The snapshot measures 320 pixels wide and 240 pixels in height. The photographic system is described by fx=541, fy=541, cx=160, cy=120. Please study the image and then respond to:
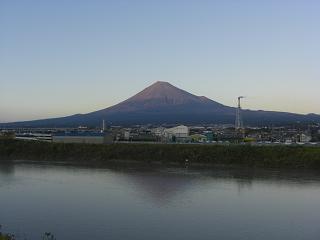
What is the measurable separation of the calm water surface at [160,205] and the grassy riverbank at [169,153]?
192 centimetres

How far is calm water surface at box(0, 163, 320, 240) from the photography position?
221 inches

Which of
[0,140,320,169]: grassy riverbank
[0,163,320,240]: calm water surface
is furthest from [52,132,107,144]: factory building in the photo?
[0,163,320,240]: calm water surface

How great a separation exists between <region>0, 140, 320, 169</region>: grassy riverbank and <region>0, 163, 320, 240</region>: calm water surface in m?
1.92

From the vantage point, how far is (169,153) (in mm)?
14383

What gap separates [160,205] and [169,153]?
7.28 metres

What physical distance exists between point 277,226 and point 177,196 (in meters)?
2.25

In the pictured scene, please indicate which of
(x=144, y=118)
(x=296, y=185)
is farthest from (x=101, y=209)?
(x=144, y=118)

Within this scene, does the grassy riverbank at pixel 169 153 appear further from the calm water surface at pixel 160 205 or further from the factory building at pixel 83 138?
the calm water surface at pixel 160 205

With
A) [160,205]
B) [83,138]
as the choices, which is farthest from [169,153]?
[160,205]

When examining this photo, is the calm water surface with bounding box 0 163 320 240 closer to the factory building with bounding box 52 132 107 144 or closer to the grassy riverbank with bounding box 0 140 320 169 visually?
the grassy riverbank with bounding box 0 140 320 169

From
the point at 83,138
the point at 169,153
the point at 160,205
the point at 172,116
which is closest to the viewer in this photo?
the point at 160,205

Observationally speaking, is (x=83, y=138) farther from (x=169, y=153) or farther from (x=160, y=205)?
(x=160, y=205)

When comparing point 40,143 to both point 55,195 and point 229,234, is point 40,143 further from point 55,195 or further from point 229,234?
point 229,234

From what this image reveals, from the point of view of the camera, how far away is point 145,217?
631cm
